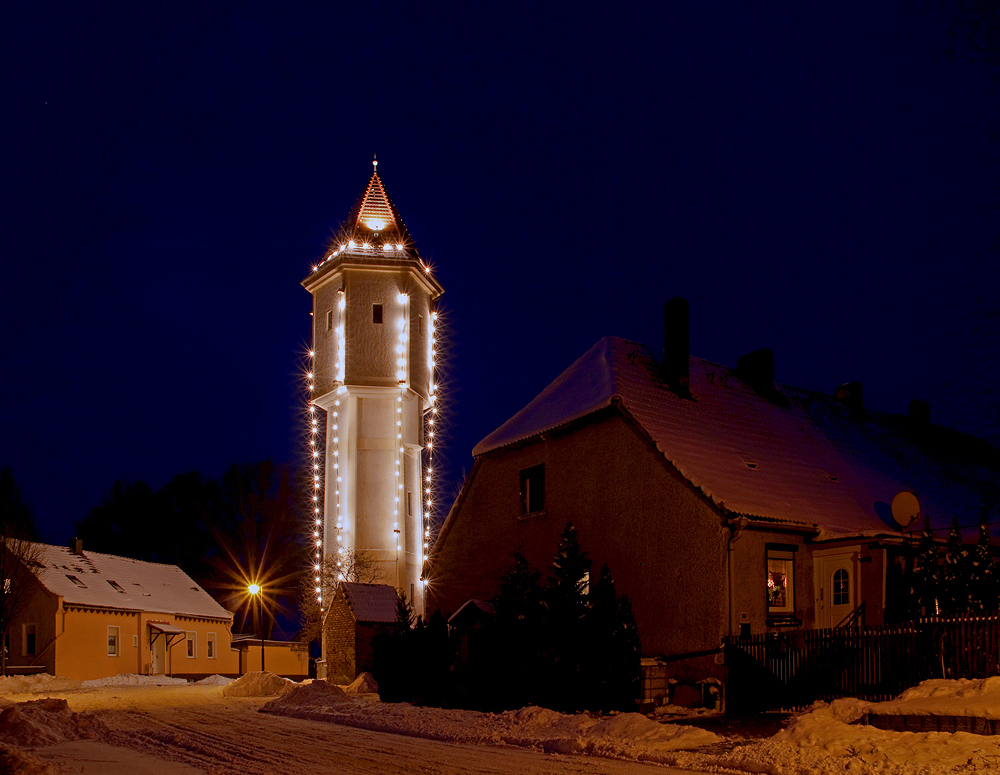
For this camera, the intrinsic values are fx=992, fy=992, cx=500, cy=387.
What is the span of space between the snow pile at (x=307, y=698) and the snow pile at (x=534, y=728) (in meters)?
0.88

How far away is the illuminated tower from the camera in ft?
120

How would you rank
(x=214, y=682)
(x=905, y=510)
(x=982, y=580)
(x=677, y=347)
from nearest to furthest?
(x=982, y=580) → (x=905, y=510) → (x=677, y=347) → (x=214, y=682)

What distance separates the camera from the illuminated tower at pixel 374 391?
120 ft

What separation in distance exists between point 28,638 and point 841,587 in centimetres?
3275

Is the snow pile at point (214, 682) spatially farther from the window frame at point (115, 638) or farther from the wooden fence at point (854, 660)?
the wooden fence at point (854, 660)

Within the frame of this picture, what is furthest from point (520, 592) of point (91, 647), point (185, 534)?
point (185, 534)

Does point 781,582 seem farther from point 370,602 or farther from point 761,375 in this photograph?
point 370,602

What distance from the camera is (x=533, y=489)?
25000 millimetres

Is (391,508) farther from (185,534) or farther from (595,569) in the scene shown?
(185,534)

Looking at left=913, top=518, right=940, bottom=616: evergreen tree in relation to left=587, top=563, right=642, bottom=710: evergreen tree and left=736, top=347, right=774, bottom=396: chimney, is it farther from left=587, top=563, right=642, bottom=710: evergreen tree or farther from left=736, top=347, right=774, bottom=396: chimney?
left=736, top=347, right=774, bottom=396: chimney

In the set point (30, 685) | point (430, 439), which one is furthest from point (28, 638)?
point (430, 439)

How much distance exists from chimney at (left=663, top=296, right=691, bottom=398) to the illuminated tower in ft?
50.4

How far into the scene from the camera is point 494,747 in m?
12.8

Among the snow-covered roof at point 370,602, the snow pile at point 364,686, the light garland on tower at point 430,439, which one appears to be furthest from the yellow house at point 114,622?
the snow pile at point 364,686
